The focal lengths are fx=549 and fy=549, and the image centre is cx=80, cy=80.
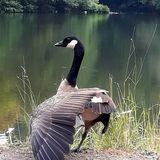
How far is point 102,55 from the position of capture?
131 ft

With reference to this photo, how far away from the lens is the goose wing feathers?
15.1ft

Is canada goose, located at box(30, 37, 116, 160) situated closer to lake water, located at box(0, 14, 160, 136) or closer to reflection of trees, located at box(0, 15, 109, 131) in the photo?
lake water, located at box(0, 14, 160, 136)

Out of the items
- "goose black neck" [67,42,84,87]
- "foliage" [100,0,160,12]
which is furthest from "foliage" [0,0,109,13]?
"goose black neck" [67,42,84,87]

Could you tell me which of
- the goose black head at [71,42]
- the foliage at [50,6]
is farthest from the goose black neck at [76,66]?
the foliage at [50,6]

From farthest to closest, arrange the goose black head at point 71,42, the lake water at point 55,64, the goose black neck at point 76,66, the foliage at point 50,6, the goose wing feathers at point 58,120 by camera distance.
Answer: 1. the foliage at point 50,6
2. the lake water at point 55,64
3. the goose black head at point 71,42
4. the goose black neck at point 76,66
5. the goose wing feathers at point 58,120

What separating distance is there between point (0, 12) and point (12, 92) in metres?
54.9

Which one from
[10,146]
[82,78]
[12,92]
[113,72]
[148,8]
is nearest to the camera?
[10,146]

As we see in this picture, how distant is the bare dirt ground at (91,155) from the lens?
5.67 metres

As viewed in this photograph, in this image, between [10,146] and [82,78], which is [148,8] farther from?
[10,146]

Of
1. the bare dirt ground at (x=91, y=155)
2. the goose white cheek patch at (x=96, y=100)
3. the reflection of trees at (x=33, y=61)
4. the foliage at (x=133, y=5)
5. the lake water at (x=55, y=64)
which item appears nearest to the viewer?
the goose white cheek patch at (x=96, y=100)

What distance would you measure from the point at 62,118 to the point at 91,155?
106 cm

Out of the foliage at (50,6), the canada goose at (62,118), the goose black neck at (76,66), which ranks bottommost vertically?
the foliage at (50,6)

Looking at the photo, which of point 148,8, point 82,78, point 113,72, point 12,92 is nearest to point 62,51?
point 113,72

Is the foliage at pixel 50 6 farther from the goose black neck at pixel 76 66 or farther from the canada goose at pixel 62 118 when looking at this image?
the canada goose at pixel 62 118
